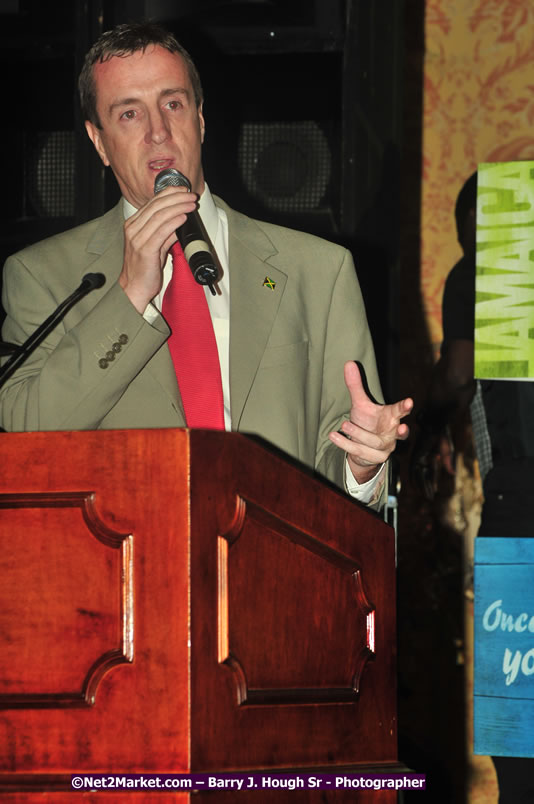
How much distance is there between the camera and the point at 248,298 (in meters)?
1.74

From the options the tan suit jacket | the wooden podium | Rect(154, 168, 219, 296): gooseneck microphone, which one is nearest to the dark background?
the tan suit jacket

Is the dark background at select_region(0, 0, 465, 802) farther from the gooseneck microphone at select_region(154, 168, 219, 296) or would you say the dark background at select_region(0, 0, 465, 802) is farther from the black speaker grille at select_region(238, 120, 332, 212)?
the gooseneck microphone at select_region(154, 168, 219, 296)

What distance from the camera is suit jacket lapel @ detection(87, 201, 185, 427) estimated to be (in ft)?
5.23

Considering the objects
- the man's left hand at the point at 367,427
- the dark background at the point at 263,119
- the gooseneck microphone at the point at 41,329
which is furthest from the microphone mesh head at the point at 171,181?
the dark background at the point at 263,119

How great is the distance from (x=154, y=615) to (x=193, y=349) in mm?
709

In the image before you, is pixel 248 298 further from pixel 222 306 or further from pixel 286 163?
pixel 286 163

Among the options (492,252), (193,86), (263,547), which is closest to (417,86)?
(492,252)

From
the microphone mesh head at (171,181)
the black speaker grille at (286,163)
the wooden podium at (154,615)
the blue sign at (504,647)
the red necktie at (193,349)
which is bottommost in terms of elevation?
the blue sign at (504,647)

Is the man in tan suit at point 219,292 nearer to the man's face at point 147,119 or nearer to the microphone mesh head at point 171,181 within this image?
the man's face at point 147,119

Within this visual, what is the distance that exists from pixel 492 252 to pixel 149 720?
2260 millimetres

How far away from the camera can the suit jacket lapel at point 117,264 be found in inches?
62.7

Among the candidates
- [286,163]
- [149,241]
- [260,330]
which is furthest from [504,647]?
[149,241]

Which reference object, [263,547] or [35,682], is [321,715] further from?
[35,682]

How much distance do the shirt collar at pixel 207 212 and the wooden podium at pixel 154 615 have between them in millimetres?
823
